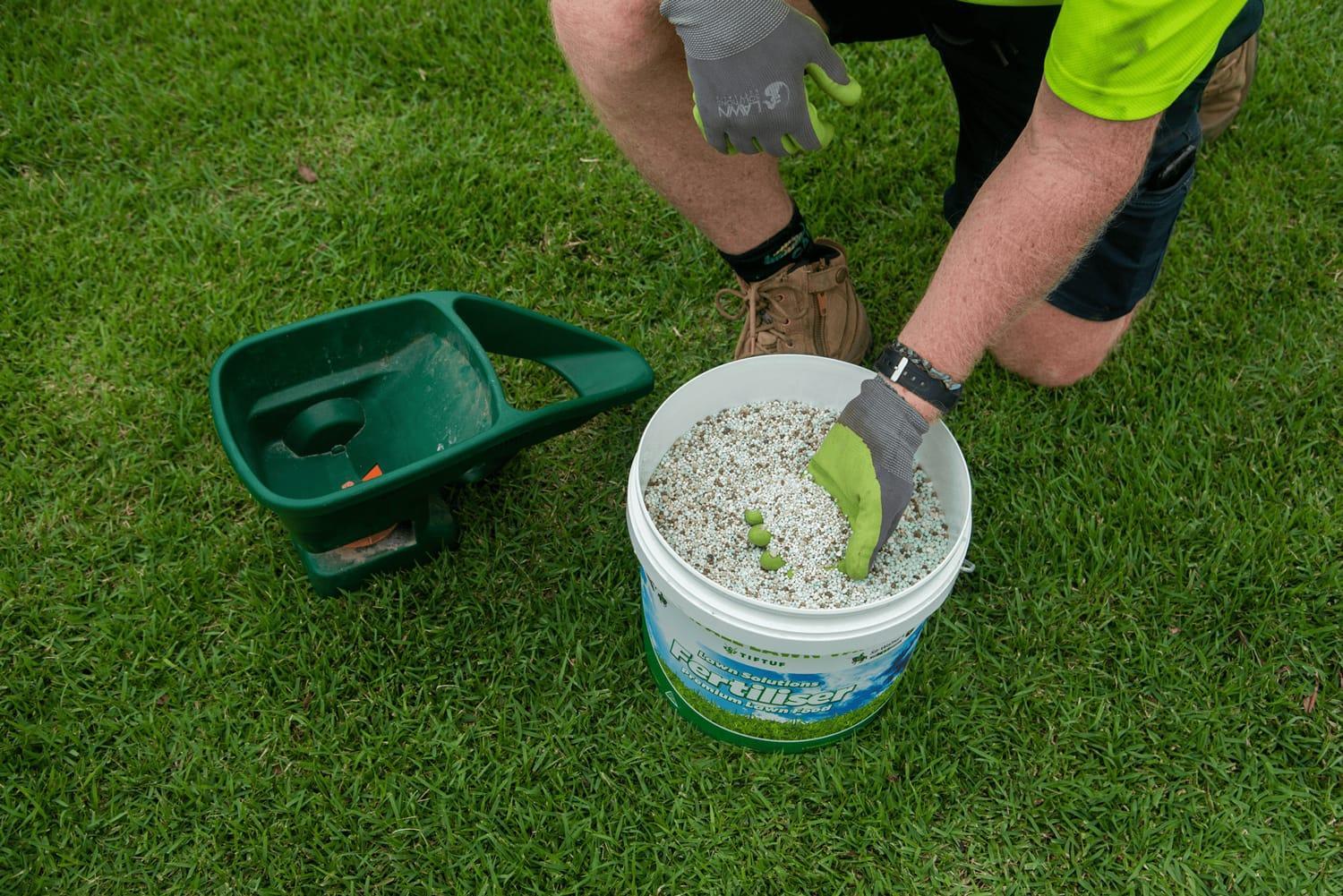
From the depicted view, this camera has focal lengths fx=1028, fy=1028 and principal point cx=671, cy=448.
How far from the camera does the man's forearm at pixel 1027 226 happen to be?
126 cm

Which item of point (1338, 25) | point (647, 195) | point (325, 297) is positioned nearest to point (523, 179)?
point (647, 195)

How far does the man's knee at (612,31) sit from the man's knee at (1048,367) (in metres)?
0.84

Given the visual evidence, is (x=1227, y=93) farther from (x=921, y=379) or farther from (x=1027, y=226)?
(x=921, y=379)

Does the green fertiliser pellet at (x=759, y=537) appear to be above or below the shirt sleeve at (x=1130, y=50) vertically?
below

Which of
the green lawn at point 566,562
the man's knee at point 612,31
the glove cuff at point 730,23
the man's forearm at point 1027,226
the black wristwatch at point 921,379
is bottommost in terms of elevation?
the green lawn at point 566,562

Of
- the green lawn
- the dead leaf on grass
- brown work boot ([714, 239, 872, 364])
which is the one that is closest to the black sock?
brown work boot ([714, 239, 872, 364])

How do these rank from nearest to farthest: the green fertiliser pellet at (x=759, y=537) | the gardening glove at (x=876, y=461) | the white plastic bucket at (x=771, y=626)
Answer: the white plastic bucket at (x=771, y=626), the gardening glove at (x=876, y=461), the green fertiliser pellet at (x=759, y=537)

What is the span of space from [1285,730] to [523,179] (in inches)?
68.4

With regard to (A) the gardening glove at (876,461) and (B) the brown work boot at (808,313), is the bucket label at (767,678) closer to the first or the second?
(A) the gardening glove at (876,461)

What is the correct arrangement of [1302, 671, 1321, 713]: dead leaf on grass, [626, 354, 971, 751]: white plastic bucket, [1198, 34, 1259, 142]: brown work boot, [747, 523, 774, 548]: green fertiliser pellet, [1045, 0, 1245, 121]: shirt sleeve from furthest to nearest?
[1198, 34, 1259, 142]: brown work boot
[1302, 671, 1321, 713]: dead leaf on grass
[747, 523, 774, 548]: green fertiliser pellet
[626, 354, 971, 751]: white plastic bucket
[1045, 0, 1245, 121]: shirt sleeve

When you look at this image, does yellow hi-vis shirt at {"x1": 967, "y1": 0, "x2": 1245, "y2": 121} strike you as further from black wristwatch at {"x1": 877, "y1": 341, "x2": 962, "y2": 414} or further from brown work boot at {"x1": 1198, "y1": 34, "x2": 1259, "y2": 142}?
brown work boot at {"x1": 1198, "y1": 34, "x2": 1259, "y2": 142}

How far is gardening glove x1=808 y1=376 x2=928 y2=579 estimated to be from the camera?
1353mm

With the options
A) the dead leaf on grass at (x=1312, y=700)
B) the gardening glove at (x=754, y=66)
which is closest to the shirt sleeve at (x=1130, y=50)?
the gardening glove at (x=754, y=66)

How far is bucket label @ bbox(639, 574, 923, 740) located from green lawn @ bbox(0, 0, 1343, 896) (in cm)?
10
